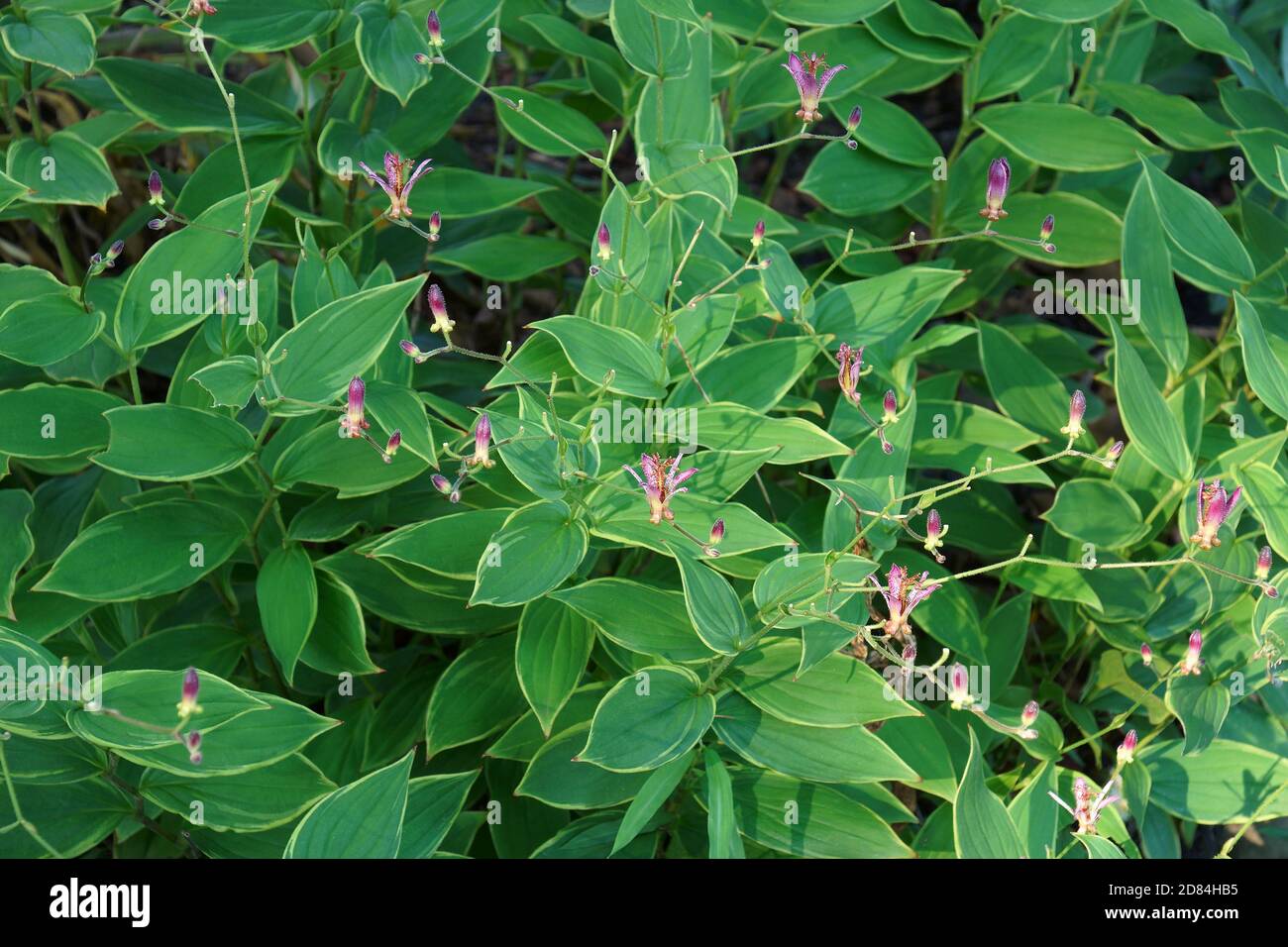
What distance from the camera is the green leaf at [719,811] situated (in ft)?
3.52

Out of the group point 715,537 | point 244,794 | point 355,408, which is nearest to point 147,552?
point 244,794

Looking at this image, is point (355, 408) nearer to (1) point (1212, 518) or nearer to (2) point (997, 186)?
(2) point (997, 186)

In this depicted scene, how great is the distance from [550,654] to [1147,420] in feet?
2.31

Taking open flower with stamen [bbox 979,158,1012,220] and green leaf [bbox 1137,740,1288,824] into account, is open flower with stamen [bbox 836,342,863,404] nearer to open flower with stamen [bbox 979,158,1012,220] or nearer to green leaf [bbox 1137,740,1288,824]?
open flower with stamen [bbox 979,158,1012,220]

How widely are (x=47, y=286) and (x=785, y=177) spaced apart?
1.51m

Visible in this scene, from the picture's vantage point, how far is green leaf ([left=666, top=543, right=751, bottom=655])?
1.06m

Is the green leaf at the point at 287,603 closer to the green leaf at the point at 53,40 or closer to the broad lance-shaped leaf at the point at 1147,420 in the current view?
the green leaf at the point at 53,40

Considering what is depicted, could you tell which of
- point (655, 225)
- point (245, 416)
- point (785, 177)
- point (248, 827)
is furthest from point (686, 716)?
point (785, 177)

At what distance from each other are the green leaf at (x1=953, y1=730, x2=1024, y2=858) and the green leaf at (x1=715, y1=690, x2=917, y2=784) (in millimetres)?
59

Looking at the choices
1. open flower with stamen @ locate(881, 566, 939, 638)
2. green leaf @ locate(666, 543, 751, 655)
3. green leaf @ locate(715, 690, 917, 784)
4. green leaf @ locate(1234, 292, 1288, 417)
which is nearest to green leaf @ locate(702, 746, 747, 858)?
green leaf @ locate(715, 690, 917, 784)

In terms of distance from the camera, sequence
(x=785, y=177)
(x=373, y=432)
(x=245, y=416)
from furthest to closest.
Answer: (x=785, y=177), (x=245, y=416), (x=373, y=432)

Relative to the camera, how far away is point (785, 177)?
2486 mm

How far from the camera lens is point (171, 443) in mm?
1187
